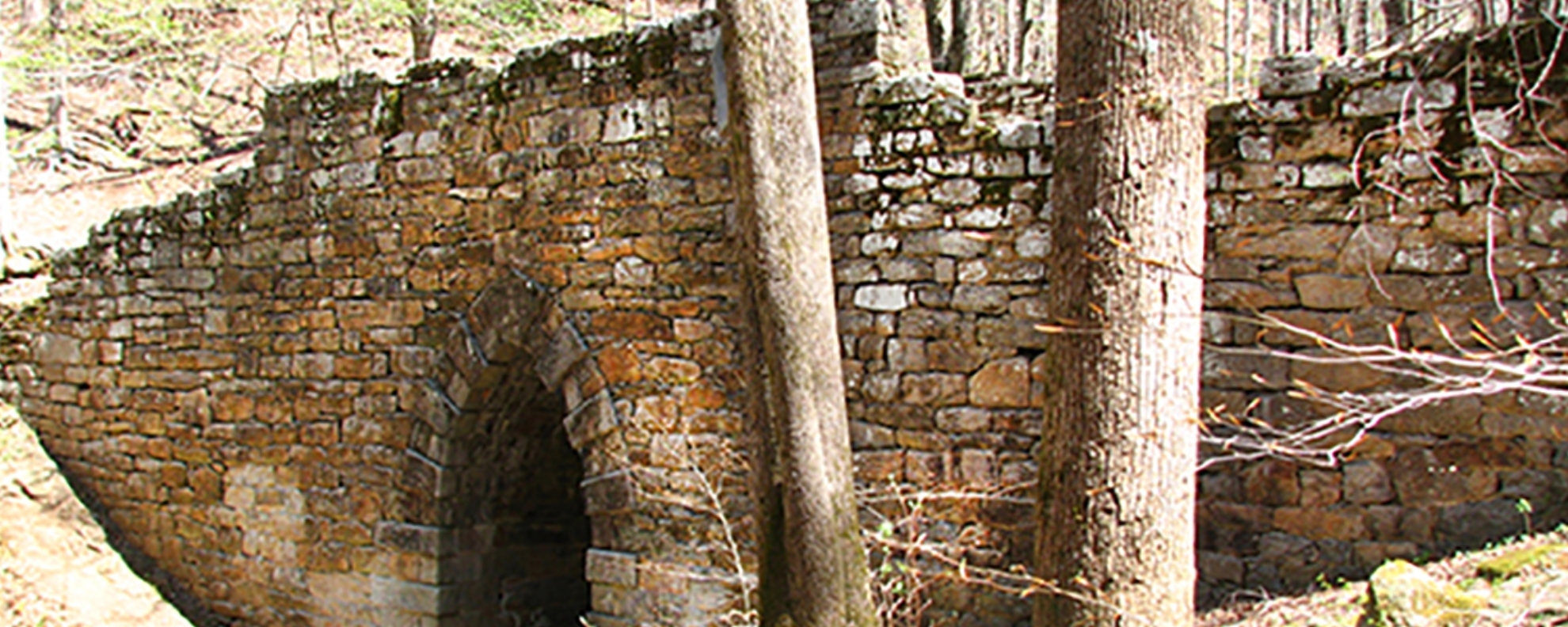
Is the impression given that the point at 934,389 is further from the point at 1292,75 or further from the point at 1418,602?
the point at 1418,602

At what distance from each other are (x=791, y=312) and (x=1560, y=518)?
10.6 feet

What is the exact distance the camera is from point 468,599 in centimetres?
759

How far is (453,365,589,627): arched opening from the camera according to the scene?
24.9 ft

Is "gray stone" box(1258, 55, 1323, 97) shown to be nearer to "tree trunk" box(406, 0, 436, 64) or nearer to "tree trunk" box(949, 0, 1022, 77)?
"tree trunk" box(949, 0, 1022, 77)

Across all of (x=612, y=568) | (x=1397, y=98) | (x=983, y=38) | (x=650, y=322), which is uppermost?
(x=983, y=38)

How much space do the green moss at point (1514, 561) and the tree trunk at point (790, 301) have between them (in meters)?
2.39

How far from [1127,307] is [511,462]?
4.90m

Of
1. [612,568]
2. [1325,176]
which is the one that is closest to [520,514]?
[612,568]

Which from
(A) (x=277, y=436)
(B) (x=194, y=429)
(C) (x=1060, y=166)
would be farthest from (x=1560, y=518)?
(B) (x=194, y=429)

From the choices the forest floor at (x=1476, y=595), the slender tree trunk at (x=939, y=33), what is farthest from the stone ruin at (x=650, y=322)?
the slender tree trunk at (x=939, y=33)

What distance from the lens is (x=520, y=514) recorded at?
26.4ft

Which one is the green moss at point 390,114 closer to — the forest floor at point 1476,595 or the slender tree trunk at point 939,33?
the forest floor at point 1476,595

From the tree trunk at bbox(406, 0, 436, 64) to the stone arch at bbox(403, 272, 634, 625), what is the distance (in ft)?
22.3

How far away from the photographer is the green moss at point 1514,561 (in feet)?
14.0
